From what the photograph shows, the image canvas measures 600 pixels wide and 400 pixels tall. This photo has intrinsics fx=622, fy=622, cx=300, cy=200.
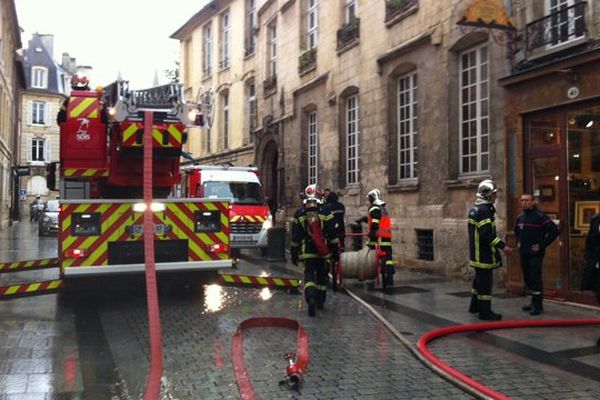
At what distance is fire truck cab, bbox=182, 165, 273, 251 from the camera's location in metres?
15.4

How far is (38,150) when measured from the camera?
58.0 m

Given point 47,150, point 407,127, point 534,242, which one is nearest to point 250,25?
point 407,127

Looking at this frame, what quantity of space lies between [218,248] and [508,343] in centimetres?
411

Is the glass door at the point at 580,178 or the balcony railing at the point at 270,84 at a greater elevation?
the balcony railing at the point at 270,84

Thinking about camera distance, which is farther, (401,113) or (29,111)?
(29,111)

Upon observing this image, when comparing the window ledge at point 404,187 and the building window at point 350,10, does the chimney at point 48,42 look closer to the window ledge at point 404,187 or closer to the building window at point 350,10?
the building window at point 350,10

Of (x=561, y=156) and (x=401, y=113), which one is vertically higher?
(x=401, y=113)

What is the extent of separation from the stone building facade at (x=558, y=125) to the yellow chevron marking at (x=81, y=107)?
6399 millimetres

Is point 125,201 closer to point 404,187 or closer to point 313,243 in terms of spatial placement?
point 313,243

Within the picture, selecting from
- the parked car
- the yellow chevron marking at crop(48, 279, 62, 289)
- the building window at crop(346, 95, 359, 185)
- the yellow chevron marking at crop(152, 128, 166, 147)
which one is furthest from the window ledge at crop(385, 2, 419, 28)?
the parked car

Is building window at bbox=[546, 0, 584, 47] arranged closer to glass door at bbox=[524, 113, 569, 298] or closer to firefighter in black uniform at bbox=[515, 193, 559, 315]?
glass door at bbox=[524, 113, 569, 298]

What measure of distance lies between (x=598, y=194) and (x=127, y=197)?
6.70 meters

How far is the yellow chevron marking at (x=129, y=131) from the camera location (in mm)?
7992

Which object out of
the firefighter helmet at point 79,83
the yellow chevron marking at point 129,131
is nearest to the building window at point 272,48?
the firefighter helmet at point 79,83
